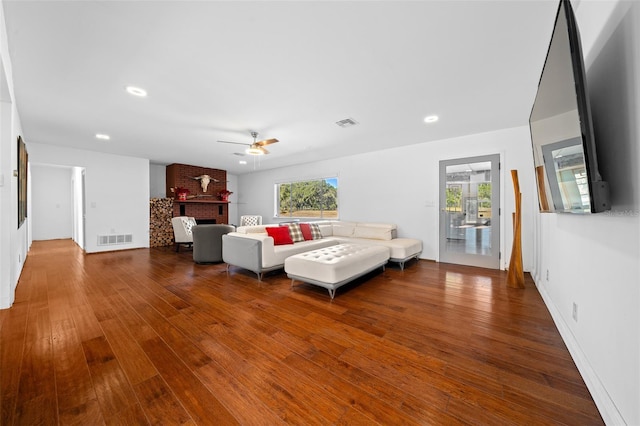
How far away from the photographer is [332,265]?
284 cm

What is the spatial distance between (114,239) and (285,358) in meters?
6.81

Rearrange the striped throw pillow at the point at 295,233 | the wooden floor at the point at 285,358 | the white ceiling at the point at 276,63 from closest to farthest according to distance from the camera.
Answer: the wooden floor at the point at 285,358 → the white ceiling at the point at 276,63 → the striped throw pillow at the point at 295,233

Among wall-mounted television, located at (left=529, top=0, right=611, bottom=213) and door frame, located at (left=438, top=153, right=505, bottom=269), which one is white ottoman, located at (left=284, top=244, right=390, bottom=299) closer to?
door frame, located at (left=438, top=153, right=505, bottom=269)

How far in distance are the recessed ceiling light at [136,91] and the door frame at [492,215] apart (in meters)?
4.96

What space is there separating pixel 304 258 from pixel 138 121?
3.46m

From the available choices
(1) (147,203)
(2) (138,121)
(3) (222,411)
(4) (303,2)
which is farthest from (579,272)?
(1) (147,203)

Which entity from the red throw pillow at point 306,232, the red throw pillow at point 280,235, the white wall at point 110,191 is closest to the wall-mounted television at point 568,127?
the red throw pillow at point 280,235

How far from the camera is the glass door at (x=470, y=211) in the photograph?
418 cm

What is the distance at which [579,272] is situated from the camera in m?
1.69

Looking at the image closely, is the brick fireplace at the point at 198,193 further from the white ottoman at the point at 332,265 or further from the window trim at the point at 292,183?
the white ottoman at the point at 332,265

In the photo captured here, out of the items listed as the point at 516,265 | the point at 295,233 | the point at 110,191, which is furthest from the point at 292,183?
the point at 516,265

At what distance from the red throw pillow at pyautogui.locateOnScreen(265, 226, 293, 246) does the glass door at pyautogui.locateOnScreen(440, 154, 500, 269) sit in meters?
3.08

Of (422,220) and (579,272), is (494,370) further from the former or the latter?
(422,220)

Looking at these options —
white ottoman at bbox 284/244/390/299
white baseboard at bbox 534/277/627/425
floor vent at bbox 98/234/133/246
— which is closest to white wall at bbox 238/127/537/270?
white ottoman at bbox 284/244/390/299
